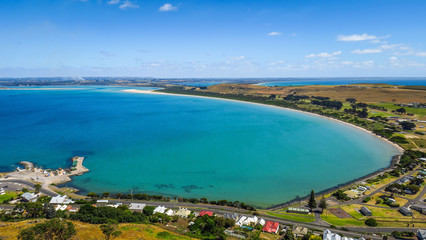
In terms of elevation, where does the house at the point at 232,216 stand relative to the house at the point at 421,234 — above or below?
below

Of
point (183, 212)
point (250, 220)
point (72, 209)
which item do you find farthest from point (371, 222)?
point (72, 209)

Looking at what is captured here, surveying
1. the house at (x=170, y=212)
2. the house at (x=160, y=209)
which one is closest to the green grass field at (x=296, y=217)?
the house at (x=170, y=212)

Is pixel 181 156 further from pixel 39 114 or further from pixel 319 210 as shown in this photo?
pixel 39 114

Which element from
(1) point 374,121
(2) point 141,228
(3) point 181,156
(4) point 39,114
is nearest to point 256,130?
(3) point 181,156

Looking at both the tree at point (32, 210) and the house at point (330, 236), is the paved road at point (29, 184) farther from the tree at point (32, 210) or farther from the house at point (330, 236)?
the house at point (330, 236)

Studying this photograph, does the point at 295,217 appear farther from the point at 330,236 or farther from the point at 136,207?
the point at 136,207

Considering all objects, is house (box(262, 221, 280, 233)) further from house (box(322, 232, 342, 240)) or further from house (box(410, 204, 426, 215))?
house (box(410, 204, 426, 215))
